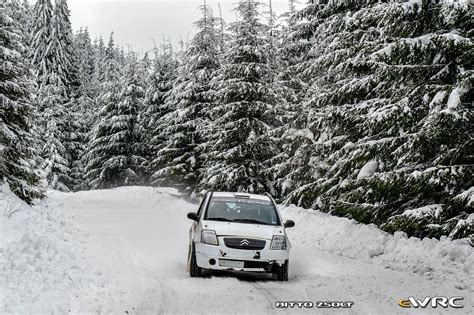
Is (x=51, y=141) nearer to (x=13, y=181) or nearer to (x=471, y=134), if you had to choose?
(x=13, y=181)

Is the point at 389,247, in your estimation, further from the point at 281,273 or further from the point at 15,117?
the point at 15,117

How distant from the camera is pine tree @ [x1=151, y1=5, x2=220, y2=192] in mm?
30250

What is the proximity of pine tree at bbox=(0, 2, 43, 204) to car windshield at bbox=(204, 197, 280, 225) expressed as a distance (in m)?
7.27

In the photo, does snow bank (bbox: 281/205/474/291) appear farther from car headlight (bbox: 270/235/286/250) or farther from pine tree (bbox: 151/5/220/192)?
pine tree (bbox: 151/5/220/192)

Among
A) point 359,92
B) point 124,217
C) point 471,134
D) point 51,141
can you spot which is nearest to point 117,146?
point 51,141

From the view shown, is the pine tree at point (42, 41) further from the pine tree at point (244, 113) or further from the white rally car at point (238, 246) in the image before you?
the white rally car at point (238, 246)

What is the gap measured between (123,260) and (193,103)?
20.6 meters

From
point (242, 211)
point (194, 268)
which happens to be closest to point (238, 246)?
point (194, 268)

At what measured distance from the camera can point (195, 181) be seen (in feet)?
101

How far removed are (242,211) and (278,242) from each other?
4.20ft

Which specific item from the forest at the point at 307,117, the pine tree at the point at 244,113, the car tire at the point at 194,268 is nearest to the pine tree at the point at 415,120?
the forest at the point at 307,117

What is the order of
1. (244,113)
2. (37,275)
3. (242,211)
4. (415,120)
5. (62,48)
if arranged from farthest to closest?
(62,48) → (244,113) → (415,120) → (242,211) → (37,275)

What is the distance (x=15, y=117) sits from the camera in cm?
1516

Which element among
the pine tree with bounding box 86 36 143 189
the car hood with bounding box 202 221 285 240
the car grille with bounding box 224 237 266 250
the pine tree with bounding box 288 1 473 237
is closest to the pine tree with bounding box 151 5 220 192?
the pine tree with bounding box 86 36 143 189
